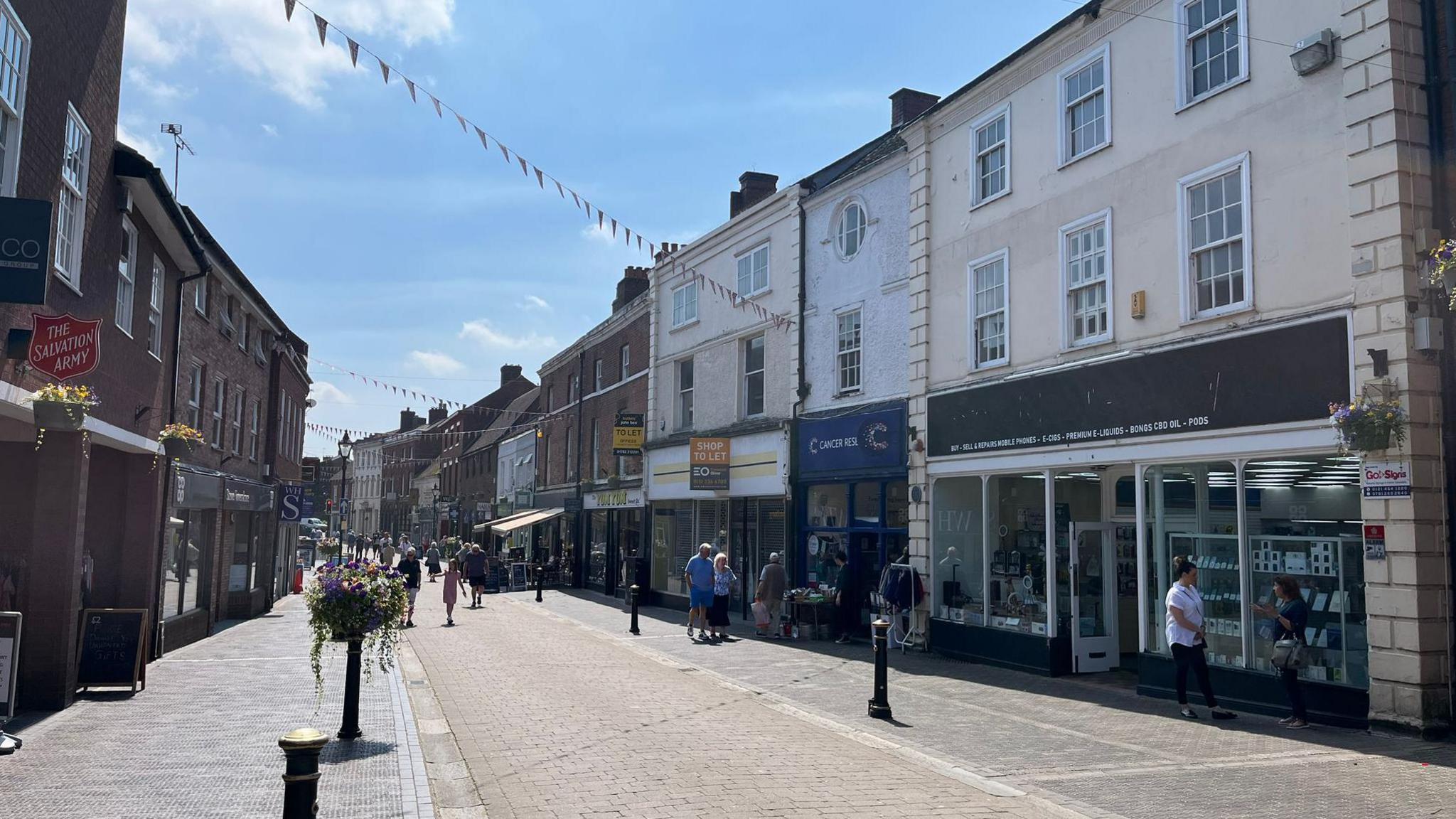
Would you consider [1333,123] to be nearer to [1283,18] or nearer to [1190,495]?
[1283,18]

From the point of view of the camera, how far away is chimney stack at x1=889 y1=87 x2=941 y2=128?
2192cm

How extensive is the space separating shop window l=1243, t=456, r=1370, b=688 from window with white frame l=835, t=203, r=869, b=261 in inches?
380

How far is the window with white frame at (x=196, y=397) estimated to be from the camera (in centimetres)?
1884

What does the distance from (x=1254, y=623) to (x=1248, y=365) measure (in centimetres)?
278

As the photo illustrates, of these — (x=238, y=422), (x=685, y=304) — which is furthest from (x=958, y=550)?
(x=238, y=422)

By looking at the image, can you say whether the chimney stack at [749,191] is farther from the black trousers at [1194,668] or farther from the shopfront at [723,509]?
the black trousers at [1194,668]

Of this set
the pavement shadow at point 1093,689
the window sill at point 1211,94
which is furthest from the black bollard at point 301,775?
the window sill at point 1211,94

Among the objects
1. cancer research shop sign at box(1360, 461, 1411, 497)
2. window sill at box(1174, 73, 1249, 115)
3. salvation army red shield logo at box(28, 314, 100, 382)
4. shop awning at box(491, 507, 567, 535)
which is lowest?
shop awning at box(491, 507, 567, 535)

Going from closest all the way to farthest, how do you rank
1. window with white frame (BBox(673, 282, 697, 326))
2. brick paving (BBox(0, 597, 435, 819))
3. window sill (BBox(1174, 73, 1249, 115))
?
brick paving (BBox(0, 597, 435, 819)), window sill (BBox(1174, 73, 1249, 115)), window with white frame (BBox(673, 282, 697, 326))

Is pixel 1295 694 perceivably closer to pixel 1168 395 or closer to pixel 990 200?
pixel 1168 395

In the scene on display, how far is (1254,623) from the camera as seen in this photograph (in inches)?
448

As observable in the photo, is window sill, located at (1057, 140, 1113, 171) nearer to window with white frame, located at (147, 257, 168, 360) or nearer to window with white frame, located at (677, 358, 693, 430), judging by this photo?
window with white frame, located at (147, 257, 168, 360)

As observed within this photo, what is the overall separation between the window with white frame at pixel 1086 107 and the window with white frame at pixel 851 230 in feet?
17.2

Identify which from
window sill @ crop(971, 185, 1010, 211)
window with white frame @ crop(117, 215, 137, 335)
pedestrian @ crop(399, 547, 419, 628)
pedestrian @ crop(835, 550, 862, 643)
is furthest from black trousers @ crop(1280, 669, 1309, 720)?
pedestrian @ crop(399, 547, 419, 628)
